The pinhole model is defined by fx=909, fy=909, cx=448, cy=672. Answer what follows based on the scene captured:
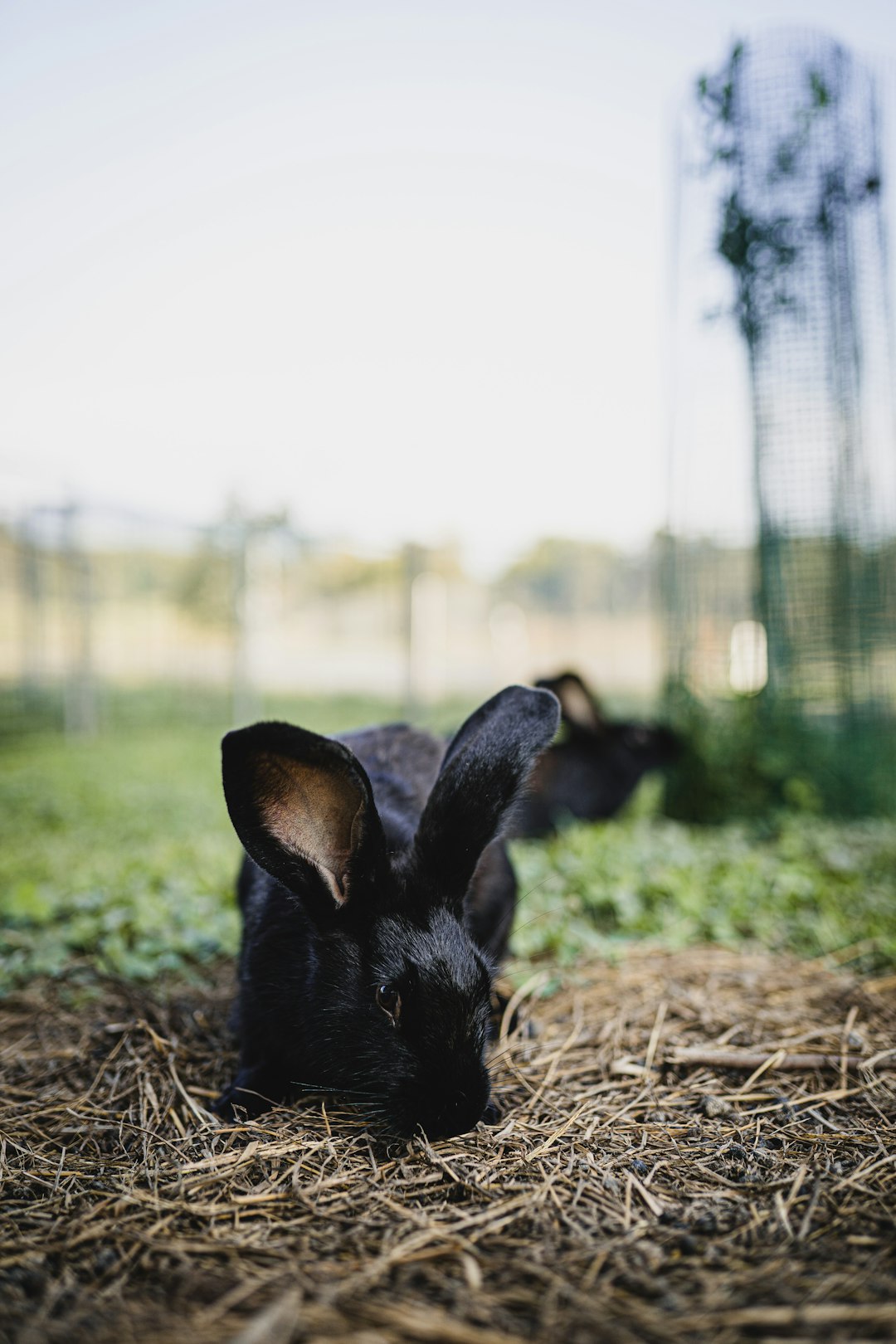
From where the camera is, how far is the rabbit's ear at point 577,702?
593 centimetres

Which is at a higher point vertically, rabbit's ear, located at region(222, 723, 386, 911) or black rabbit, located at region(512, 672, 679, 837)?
rabbit's ear, located at region(222, 723, 386, 911)

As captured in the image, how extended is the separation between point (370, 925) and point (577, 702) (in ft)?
14.6

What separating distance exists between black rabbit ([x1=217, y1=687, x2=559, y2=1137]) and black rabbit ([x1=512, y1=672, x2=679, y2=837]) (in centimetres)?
376

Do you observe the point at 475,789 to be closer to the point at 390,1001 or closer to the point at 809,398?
the point at 390,1001

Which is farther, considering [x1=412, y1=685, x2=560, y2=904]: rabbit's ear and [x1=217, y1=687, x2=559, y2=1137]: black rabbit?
[x1=412, y1=685, x2=560, y2=904]: rabbit's ear

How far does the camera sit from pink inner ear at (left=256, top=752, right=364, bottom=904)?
6.29 ft

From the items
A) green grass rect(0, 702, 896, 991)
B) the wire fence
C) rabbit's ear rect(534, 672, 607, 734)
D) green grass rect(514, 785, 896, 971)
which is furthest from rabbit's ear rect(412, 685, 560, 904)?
the wire fence

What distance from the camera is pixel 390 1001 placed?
1.95 m

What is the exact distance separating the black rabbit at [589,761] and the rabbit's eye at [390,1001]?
13.0 ft

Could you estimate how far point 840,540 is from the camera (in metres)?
6.37

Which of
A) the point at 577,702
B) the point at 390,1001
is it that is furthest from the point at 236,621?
the point at 390,1001

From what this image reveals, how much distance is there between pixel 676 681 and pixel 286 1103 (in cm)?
526

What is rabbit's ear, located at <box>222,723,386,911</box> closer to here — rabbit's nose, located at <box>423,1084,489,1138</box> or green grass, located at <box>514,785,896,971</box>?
rabbit's nose, located at <box>423,1084,489,1138</box>

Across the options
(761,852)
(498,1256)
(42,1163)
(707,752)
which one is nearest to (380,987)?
(498,1256)
